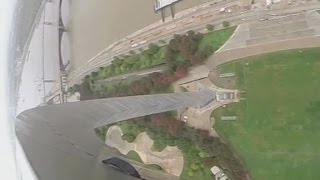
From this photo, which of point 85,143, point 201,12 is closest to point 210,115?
point 201,12

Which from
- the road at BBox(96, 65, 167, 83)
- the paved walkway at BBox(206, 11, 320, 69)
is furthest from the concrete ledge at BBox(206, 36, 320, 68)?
the road at BBox(96, 65, 167, 83)

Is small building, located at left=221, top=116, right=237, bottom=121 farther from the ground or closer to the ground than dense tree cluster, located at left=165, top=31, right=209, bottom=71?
closer to the ground

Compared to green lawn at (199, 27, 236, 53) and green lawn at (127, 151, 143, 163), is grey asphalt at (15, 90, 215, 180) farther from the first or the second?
green lawn at (199, 27, 236, 53)

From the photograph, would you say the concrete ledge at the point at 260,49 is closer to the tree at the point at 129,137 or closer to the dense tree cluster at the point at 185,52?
the dense tree cluster at the point at 185,52

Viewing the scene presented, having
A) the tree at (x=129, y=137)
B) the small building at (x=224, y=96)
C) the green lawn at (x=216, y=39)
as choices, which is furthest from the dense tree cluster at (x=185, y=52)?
the tree at (x=129, y=137)

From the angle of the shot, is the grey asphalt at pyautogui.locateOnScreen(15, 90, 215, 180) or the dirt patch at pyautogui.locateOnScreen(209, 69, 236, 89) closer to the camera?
the grey asphalt at pyautogui.locateOnScreen(15, 90, 215, 180)

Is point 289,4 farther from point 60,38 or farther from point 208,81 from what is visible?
point 60,38
